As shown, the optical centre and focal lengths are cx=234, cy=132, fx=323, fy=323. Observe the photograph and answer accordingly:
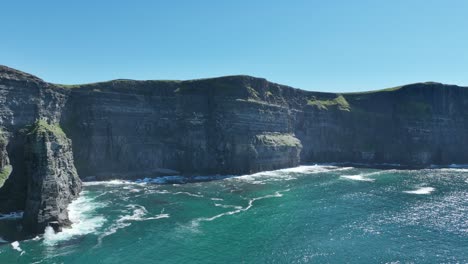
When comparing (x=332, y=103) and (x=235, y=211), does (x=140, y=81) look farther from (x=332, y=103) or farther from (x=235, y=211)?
(x=332, y=103)

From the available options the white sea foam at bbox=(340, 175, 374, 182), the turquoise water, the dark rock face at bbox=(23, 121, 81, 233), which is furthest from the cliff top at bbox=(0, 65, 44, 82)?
the white sea foam at bbox=(340, 175, 374, 182)

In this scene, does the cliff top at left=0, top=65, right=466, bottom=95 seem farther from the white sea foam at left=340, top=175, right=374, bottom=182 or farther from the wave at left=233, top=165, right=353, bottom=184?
the white sea foam at left=340, top=175, right=374, bottom=182

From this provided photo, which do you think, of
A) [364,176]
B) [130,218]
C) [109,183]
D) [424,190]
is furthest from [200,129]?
[424,190]

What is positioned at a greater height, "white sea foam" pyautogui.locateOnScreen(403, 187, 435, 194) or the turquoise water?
the turquoise water

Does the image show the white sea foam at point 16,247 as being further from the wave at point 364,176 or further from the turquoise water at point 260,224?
the wave at point 364,176

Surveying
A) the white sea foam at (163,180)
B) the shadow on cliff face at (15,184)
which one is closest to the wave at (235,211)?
the white sea foam at (163,180)

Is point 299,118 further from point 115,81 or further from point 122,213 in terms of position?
point 122,213
